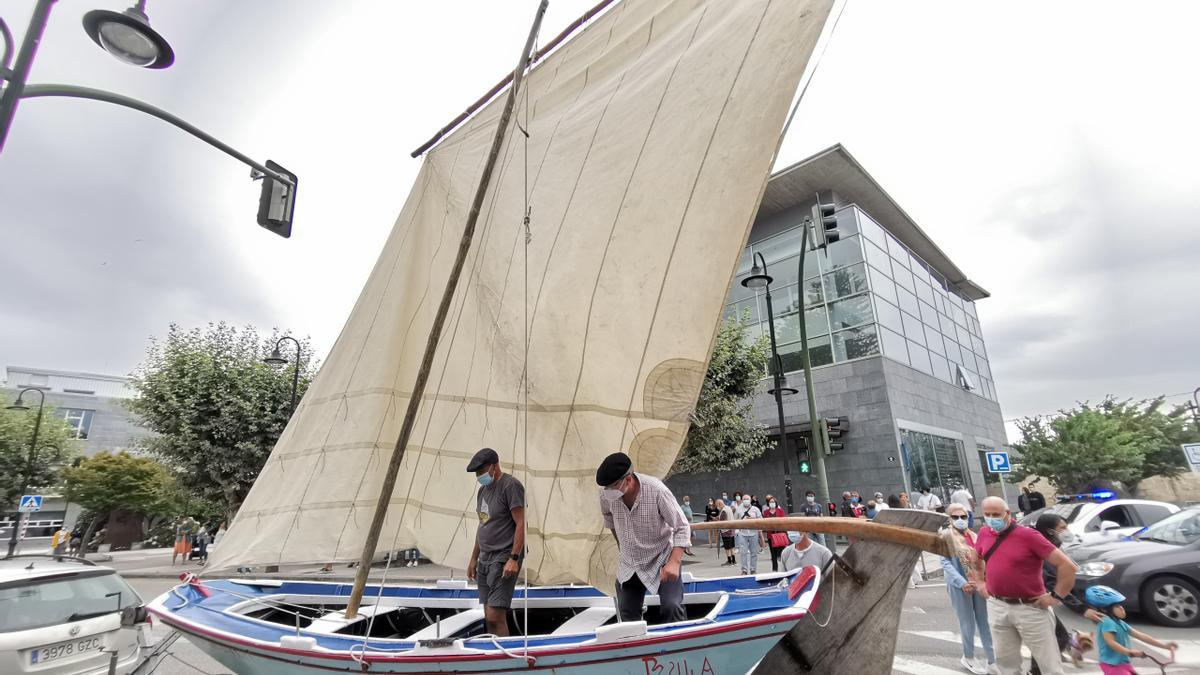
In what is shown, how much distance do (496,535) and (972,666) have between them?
4.79 metres

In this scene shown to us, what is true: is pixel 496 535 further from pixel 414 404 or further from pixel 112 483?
pixel 112 483

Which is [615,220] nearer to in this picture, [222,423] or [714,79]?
[714,79]

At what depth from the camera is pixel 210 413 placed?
1683cm

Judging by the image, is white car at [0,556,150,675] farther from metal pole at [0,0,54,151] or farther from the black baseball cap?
metal pole at [0,0,54,151]

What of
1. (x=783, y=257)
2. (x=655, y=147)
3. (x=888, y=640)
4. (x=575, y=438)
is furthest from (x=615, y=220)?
(x=783, y=257)

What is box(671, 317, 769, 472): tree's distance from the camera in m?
16.0

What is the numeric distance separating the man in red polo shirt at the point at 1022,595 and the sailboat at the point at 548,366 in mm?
1770

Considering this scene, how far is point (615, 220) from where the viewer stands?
4.25 meters

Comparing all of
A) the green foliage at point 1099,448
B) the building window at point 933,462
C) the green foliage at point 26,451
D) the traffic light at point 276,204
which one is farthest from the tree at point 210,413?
the green foliage at point 1099,448

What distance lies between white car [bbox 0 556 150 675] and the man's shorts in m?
2.52

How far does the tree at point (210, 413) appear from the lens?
16438mm

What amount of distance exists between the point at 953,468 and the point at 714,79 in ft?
83.1

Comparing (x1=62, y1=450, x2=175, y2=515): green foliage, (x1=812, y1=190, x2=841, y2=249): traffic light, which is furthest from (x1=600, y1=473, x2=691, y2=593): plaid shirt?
(x1=62, y1=450, x2=175, y2=515): green foliage

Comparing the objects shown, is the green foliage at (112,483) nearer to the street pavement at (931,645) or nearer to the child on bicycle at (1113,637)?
the street pavement at (931,645)
